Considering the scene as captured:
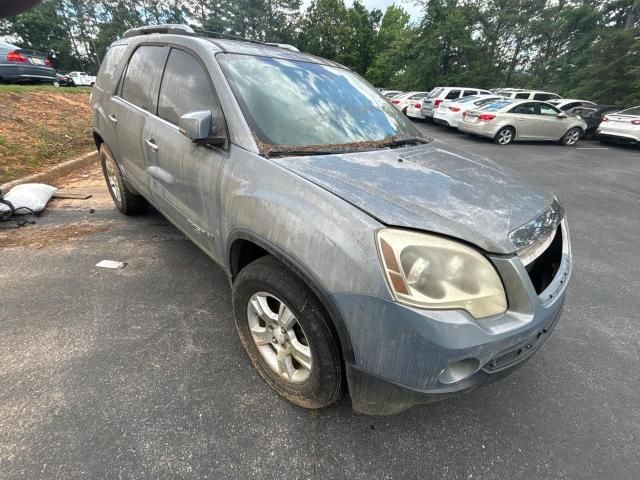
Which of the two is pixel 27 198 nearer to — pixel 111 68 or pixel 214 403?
pixel 111 68

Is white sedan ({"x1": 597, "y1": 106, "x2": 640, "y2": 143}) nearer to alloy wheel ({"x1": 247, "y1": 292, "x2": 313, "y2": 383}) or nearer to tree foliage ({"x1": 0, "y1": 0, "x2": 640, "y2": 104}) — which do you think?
tree foliage ({"x1": 0, "y1": 0, "x2": 640, "y2": 104})

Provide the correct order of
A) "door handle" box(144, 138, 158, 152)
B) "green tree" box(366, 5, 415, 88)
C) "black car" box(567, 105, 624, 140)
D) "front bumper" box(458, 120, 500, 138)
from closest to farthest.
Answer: "door handle" box(144, 138, 158, 152)
"front bumper" box(458, 120, 500, 138)
"black car" box(567, 105, 624, 140)
"green tree" box(366, 5, 415, 88)

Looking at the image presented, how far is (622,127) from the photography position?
1134cm

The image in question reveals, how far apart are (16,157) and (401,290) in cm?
633

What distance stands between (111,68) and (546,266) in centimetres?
426

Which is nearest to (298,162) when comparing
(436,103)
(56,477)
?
(56,477)

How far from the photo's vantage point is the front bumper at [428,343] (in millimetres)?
1222

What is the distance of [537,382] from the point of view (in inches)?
81.0

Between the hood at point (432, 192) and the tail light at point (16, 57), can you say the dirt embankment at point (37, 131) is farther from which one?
the hood at point (432, 192)

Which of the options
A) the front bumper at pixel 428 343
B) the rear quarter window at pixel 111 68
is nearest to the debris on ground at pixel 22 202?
the rear quarter window at pixel 111 68

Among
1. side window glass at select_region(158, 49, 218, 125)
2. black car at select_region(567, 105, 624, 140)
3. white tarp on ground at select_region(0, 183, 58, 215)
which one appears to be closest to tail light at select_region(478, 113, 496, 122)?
black car at select_region(567, 105, 624, 140)

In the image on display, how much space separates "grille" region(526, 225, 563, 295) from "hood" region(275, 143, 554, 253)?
0.20m

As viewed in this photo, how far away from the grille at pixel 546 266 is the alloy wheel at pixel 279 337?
3.60ft

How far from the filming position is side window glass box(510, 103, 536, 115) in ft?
36.6
